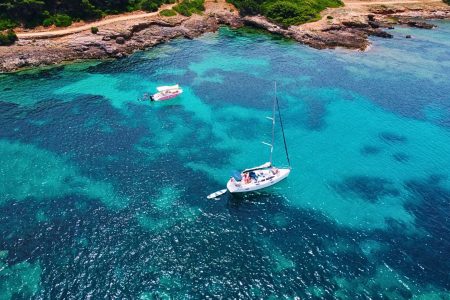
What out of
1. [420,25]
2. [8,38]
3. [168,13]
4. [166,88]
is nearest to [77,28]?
[8,38]

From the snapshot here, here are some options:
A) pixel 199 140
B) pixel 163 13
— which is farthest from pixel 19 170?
pixel 163 13

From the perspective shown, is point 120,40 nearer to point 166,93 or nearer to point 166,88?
point 166,88

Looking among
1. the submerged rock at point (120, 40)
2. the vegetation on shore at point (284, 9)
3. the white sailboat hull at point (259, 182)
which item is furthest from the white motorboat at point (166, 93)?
the vegetation on shore at point (284, 9)

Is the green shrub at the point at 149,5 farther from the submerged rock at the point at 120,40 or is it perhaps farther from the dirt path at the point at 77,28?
the submerged rock at the point at 120,40

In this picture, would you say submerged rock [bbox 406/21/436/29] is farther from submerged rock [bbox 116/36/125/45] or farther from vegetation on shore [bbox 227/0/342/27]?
submerged rock [bbox 116/36/125/45]

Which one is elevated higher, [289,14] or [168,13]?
[168,13]

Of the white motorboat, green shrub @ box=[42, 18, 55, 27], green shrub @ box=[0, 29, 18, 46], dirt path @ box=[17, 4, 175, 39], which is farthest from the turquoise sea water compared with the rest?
Answer: green shrub @ box=[42, 18, 55, 27]
